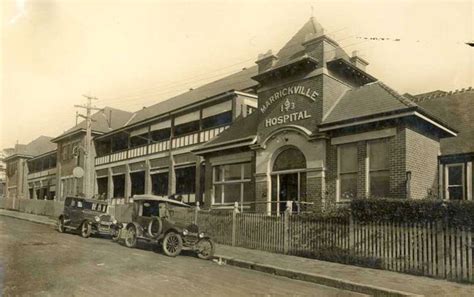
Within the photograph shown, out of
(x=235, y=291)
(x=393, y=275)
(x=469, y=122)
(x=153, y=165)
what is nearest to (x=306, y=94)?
(x=469, y=122)

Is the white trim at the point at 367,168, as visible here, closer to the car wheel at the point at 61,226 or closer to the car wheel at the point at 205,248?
the car wheel at the point at 205,248

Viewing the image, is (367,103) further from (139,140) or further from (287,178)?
(139,140)

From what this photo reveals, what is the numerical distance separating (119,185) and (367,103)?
2540 cm

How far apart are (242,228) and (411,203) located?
6247 mm

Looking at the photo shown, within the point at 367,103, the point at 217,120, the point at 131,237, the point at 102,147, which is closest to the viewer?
the point at 131,237

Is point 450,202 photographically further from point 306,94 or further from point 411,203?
point 306,94

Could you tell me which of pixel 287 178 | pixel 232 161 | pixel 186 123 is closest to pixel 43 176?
pixel 186 123

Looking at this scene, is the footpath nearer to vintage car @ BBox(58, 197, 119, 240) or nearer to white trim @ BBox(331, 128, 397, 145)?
white trim @ BBox(331, 128, 397, 145)

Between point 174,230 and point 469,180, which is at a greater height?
point 469,180

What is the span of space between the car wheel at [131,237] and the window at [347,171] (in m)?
6.75

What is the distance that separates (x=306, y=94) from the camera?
16.1m

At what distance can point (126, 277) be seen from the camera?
9094mm

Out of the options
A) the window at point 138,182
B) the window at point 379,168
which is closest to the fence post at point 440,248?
the window at point 379,168

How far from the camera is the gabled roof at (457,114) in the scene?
1638cm
